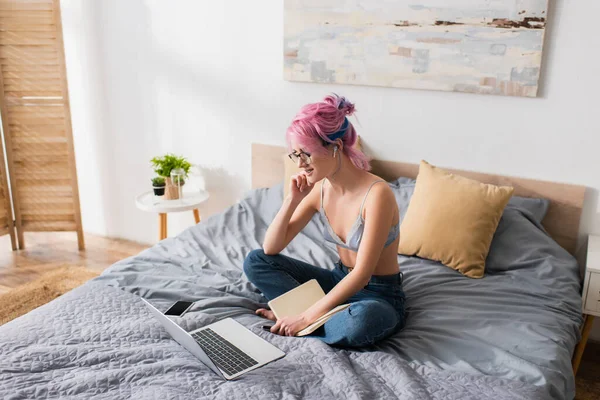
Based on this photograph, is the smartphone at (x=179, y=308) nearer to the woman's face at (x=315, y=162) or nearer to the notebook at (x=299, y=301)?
the notebook at (x=299, y=301)

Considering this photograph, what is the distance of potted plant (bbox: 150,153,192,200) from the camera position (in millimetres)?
3188

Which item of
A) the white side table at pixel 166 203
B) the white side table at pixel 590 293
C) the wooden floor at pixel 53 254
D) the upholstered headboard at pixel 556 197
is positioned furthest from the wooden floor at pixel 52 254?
the white side table at pixel 590 293

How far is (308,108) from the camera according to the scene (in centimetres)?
190

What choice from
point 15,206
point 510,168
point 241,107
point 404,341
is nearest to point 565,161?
point 510,168

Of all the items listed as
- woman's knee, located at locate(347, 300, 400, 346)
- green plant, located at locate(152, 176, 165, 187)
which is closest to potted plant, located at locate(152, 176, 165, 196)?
green plant, located at locate(152, 176, 165, 187)

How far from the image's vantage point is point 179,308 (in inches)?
77.2

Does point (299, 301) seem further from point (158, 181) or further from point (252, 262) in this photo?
point (158, 181)

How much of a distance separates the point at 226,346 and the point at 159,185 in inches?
65.6

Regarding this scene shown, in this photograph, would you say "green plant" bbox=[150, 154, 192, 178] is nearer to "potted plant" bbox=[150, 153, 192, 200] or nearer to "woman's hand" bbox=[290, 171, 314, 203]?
"potted plant" bbox=[150, 153, 192, 200]

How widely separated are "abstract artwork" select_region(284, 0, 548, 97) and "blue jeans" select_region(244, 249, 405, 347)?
104 cm

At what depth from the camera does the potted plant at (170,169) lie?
3.19m

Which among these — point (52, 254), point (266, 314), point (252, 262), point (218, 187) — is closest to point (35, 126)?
point (52, 254)

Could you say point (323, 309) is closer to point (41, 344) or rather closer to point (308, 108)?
point (308, 108)

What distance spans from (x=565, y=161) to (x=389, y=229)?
3.46ft
